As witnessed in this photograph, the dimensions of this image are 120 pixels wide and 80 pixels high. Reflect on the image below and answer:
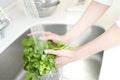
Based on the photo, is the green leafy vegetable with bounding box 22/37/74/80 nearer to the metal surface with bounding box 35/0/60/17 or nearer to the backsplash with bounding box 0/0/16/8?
the metal surface with bounding box 35/0/60/17

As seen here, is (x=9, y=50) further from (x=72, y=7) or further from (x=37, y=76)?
(x=72, y=7)

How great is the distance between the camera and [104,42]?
0.80 meters

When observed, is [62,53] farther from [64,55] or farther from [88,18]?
[88,18]

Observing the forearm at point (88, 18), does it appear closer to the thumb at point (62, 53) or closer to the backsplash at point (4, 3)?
the thumb at point (62, 53)

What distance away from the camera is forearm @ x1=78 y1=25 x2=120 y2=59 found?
767 mm

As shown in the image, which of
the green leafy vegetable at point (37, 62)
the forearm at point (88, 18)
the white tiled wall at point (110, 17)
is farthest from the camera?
the white tiled wall at point (110, 17)

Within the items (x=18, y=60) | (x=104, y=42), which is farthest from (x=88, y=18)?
(x=18, y=60)

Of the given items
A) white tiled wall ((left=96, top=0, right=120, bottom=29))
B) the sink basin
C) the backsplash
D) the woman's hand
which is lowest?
the sink basin

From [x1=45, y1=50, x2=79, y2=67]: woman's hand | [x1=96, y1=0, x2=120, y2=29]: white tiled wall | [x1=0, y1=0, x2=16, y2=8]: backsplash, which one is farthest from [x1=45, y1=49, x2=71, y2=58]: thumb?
[x1=0, y1=0, x2=16, y2=8]: backsplash

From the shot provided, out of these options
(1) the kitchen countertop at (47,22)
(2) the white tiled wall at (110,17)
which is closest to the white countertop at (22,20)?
(1) the kitchen countertop at (47,22)

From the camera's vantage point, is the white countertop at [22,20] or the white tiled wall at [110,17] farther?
the white tiled wall at [110,17]

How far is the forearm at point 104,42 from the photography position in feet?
2.52

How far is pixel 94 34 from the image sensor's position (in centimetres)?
126

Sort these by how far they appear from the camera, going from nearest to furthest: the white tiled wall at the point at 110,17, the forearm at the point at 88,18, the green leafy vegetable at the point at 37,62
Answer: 1. the green leafy vegetable at the point at 37,62
2. the forearm at the point at 88,18
3. the white tiled wall at the point at 110,17
